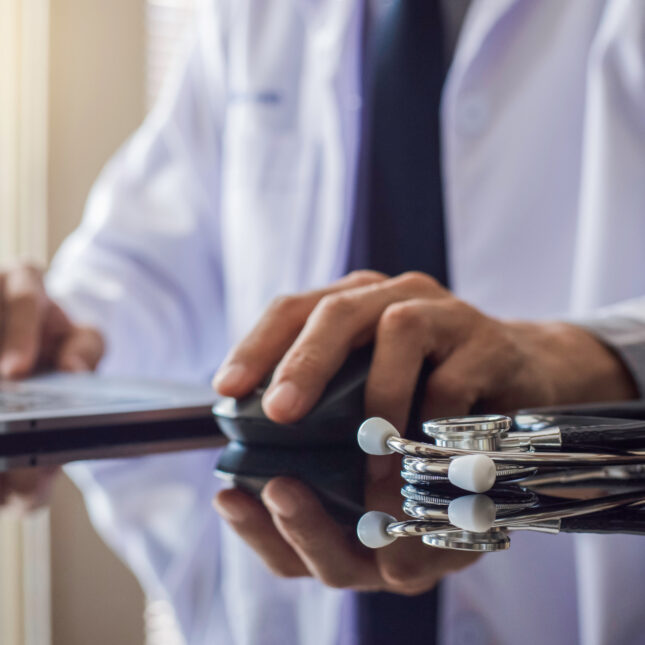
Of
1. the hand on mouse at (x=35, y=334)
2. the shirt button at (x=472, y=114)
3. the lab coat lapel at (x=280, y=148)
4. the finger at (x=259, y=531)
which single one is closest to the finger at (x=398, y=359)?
the finger at (x=259, y=531)

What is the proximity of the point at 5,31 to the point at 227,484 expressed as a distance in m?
2.29

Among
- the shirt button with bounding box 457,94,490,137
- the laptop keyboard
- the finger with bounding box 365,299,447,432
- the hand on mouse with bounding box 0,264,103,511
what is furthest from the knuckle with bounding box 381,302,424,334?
the shirt button with bounding box 457,94,490,137

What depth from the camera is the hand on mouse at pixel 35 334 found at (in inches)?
33.1

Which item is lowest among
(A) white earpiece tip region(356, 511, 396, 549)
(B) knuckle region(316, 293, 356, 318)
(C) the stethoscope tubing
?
(A) white earpiece tip region(356, 511, 396, 549)

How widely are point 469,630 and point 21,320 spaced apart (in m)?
0.76

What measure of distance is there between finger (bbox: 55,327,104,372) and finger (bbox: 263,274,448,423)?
19.9 inches

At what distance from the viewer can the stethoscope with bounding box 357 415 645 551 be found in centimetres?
26

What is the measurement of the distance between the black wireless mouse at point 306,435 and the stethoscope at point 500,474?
72mm

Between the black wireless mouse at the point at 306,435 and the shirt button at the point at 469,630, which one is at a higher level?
the shirt button at the point at 469,630

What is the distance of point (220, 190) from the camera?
4.60 feet

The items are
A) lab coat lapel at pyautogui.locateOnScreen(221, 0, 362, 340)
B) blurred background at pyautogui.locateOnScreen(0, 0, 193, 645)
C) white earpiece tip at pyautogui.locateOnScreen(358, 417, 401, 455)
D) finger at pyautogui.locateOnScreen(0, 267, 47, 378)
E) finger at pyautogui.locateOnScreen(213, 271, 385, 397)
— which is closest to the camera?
white earpiece tip at pyautogui.locateOnScreen(358, 417, 401, 455)

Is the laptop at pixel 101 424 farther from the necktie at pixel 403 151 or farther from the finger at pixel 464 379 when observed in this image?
the necktie at pixel 403 151

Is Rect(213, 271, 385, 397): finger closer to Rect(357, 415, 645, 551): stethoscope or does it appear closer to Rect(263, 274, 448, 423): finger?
Rect(263, 274, 448, 423): finger

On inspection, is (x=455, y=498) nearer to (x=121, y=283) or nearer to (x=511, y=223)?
(x=511, y=223)
